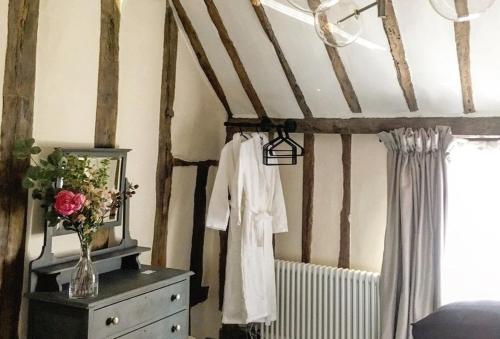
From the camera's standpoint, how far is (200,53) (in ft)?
12.6

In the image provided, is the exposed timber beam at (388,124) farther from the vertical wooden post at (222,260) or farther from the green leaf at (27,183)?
the green leaf at (27,183)

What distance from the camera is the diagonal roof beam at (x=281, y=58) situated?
10.8 feet

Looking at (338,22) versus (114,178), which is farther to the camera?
(114,178)

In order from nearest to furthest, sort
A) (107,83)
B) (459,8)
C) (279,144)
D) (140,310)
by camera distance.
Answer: (459,8), (140,310), (107,83), (279,144)

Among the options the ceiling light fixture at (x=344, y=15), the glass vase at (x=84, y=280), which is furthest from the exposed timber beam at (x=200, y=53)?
the ceiling light fixture at (x=344, y=15)

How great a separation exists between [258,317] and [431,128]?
1707 millimetres

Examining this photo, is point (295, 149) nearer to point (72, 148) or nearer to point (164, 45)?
point (164, 45)

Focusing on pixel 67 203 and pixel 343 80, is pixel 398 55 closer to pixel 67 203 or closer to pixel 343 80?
pixel 343 80

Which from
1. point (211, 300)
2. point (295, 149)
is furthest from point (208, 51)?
point (211, 300)

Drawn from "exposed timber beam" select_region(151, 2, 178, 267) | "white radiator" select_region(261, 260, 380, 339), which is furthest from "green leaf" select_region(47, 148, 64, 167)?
"white radiator" select_region(261, 260, 380, 339)

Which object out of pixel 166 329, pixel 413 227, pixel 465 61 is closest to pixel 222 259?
pixel 166 329

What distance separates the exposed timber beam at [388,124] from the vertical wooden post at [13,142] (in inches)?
72.7

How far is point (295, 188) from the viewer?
4035mm

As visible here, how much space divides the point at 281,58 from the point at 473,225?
167 centimetres
